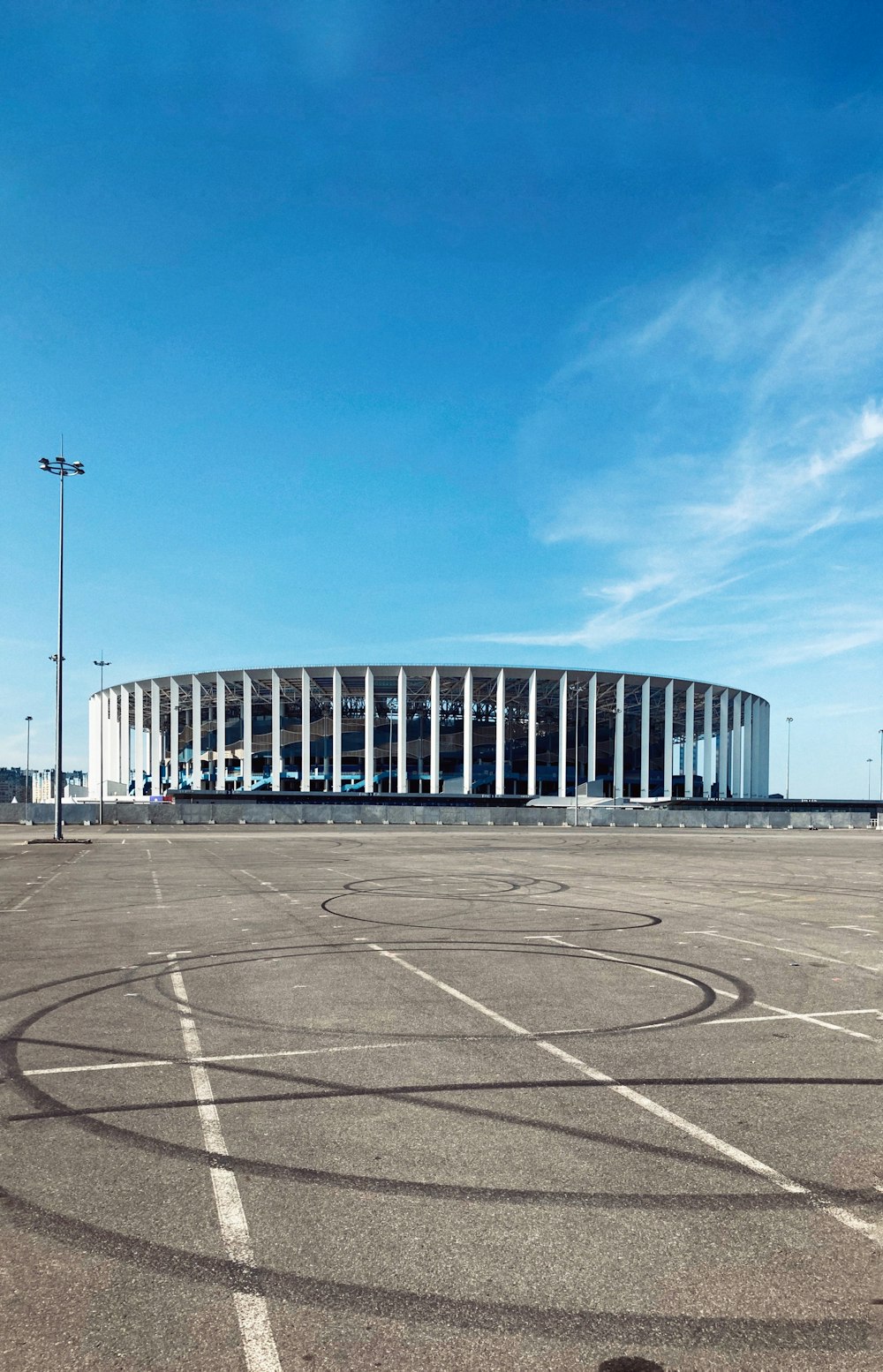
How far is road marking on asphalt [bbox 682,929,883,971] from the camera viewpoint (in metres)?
12.1

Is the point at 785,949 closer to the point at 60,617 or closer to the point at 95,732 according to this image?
the point at 60,617

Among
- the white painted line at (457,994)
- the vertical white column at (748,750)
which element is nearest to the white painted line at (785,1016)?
the white painted line at (457,994)

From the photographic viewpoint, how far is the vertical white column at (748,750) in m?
150

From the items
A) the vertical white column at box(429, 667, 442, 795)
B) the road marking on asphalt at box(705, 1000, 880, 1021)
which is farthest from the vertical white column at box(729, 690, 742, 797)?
the road marking on asphalt at box(705, 1000, 880, 1021)

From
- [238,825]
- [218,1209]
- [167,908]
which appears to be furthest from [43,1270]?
[238,825]

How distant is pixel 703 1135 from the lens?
5977 mm

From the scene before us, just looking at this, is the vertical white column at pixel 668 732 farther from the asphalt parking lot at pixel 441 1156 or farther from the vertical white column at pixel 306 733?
the asphalt parking lot at pixel 441 1156

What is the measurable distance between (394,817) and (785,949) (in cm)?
5797

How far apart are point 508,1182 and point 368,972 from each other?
6193 mm

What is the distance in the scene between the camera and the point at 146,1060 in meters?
7.63

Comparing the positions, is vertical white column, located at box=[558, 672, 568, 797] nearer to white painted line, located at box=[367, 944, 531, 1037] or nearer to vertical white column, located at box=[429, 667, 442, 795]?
vertical white column, located at box=[429, 667, 442, 795]

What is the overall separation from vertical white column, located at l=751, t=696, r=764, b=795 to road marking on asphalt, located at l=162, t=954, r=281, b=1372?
152824mm

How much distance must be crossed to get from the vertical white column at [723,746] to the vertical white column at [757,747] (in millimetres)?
14604

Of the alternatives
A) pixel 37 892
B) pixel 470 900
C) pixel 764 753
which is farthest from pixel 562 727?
pixel 470 900
